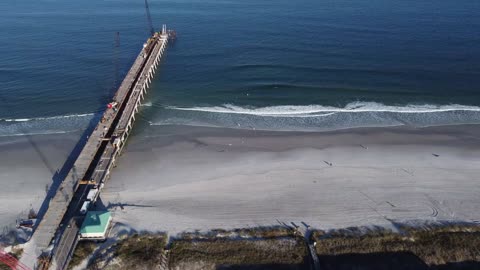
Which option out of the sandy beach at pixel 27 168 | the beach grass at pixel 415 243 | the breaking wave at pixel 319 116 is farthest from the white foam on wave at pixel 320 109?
the beach grass at pixel 415 243

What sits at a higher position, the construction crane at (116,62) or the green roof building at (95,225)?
the construction crane at (116,62)

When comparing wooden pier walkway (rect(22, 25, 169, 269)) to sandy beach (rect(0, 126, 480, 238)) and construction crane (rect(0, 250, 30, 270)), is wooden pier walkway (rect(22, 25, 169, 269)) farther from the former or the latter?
sandy beach (rect(0, 126, 480, 238))

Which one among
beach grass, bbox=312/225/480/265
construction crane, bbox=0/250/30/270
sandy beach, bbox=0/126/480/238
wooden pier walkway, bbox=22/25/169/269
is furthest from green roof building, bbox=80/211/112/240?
beach grass, bbox=312/225/480/265

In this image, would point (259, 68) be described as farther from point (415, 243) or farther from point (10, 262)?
point (10, 262)

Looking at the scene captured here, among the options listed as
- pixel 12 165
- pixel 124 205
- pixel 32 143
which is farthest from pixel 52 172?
pixel 124 205

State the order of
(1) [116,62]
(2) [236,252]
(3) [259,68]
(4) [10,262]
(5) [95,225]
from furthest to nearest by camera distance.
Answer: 1. (1) [116,62]
2. (3) [259,68]
3. (5) [95,225]
4. (2) [236,252]
5. (4) [10,262]

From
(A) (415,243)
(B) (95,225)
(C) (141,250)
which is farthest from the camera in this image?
(B) (95,225)

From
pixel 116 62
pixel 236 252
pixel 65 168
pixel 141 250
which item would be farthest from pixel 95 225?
pixel 116 62

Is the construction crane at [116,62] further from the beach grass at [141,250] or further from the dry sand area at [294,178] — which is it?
the beach grass at [141,250]
